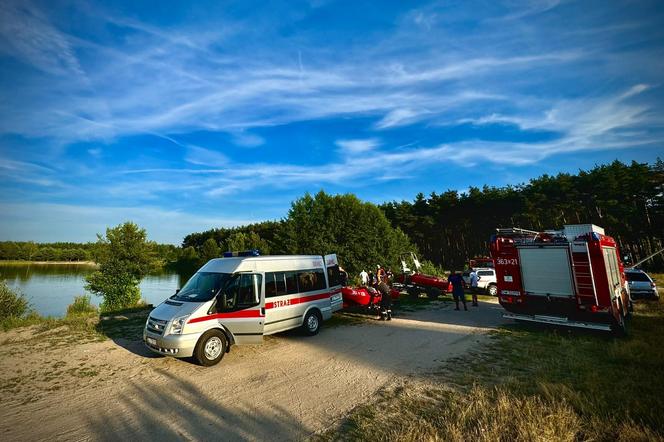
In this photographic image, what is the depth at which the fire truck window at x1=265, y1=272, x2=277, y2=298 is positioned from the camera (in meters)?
9.22

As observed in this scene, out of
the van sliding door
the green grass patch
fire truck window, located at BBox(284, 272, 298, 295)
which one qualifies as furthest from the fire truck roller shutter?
fire truck window, located at BBox(284, 272, 298, 295)

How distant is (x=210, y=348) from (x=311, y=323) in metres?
3.84

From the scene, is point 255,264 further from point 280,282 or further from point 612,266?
point 612,266

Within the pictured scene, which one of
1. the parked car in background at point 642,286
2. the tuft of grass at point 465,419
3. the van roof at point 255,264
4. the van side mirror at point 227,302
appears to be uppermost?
the van roof at point 255,264

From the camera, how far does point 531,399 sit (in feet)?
17.1

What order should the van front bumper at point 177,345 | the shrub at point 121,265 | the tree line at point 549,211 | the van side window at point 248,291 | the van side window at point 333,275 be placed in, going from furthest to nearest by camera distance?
the tree line at point 549,211 → the shrub at point 121,265 → the van side window at point 333,275 → the van side window at point 248,291 → the van front bumper at point 177,345

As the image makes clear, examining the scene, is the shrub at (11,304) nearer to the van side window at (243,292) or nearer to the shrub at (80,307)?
the shrub at (80,307)

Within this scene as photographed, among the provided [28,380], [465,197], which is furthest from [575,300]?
[465,197]

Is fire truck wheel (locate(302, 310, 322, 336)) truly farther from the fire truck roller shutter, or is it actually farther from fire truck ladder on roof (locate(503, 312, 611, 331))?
the fire truck roller shutter

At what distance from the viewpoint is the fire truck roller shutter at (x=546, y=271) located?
1012 cm

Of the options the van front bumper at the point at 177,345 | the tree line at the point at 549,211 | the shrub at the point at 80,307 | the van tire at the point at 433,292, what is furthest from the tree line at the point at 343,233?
the van front bumper at the point at 177,345

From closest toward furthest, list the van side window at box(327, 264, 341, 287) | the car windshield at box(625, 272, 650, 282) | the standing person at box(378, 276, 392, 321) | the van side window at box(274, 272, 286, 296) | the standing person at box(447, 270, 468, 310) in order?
the van side window at box(274, 272, 286, 296), the van side window at box(327, 264, 341, 287), the standing person at box(378, 276, 392, 321), the standing person at box(447, 270, 468, 310), the car windshield at box(625, 272, 650, 282)

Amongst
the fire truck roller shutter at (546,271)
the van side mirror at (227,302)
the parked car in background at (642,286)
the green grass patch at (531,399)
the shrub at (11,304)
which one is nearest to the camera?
the green grass patch at (531,399)

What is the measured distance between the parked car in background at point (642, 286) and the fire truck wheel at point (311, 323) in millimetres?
17440
